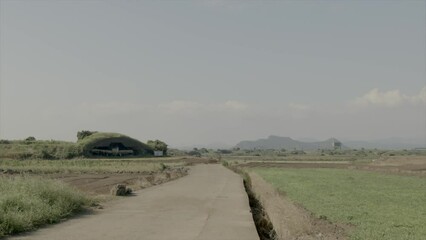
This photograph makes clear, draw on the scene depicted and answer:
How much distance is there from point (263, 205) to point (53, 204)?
36.2ft

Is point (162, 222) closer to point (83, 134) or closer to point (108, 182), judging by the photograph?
point (108, 182)

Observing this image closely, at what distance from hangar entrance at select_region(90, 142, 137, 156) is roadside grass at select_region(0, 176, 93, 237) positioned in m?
86.8

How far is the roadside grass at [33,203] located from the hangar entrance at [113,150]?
8676 cm

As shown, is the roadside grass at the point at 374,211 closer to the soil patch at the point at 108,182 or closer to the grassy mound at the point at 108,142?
the soil patch at the point at 108,182

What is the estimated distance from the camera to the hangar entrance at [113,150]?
103m

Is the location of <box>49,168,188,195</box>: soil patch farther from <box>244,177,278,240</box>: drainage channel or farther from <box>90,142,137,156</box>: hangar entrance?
<box>90,142,137,156</box>: hangar entrance

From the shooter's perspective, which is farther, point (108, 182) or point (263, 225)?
point (108, 182)

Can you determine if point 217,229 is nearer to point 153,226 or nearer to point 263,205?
point 153,226

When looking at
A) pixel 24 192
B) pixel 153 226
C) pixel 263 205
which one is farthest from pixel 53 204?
pixel 263 205

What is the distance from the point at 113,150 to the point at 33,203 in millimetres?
93192

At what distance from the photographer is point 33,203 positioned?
46.5 feet

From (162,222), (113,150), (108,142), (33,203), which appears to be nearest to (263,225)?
(162,222)

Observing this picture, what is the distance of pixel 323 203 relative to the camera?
20938mm

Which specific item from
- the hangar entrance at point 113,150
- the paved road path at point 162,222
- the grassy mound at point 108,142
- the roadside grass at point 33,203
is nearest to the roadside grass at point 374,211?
the paved road path at point 162,222
